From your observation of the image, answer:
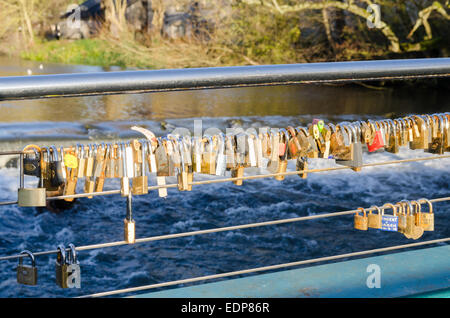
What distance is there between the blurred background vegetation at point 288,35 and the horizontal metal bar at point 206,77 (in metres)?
13.7

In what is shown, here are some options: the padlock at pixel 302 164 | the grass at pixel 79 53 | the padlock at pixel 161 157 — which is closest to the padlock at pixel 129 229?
the padlock at pixel 161 157

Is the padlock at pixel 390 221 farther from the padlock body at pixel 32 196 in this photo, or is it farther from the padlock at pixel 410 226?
the padlock body at pixel 32 196

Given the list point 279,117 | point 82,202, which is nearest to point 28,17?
point 279,117

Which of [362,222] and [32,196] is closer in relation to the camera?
[32,196]

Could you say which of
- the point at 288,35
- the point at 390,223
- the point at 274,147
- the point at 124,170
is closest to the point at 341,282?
the point at 390,223

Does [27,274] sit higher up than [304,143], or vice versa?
[304,143]

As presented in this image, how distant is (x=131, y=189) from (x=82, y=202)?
777cm

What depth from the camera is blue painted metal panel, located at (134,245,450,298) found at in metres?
1.70

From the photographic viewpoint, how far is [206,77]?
1.24 m

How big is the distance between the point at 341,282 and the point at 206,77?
0.87m

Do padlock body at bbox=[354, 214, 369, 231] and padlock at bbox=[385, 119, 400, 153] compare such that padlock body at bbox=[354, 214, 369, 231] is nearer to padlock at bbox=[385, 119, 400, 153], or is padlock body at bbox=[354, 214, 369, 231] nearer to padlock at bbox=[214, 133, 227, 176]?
padlock at bbox=[385, 119, 400, 153]

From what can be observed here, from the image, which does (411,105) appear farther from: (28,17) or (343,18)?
(28,17)

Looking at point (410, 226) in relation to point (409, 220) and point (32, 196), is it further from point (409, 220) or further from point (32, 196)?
point (32, 196)
